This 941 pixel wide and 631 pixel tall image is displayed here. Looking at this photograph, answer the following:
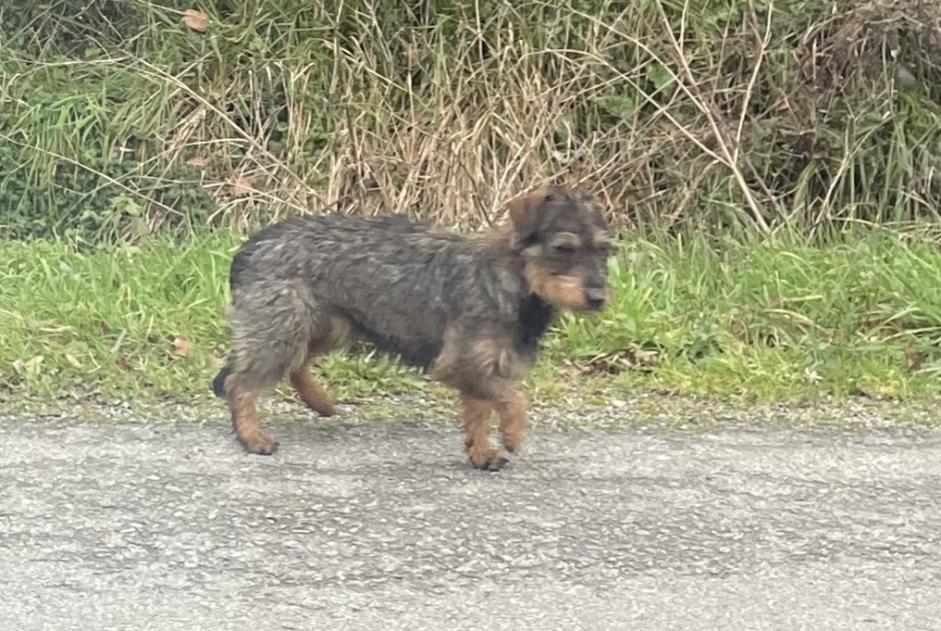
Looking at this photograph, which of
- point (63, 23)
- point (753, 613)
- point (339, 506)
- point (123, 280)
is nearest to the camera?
point (753, 613)

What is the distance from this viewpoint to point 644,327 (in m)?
6.87

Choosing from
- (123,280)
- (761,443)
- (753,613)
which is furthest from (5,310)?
(753,613)

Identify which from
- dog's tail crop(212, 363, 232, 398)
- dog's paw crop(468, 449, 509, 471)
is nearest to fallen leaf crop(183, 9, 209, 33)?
dog's tail crop(212, 363, 232, 398)

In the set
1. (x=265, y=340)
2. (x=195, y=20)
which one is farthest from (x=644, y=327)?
(x=195, y=20)

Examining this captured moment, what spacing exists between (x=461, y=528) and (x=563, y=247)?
1.14 metres

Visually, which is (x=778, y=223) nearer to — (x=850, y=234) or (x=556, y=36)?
(x=850, y=234)

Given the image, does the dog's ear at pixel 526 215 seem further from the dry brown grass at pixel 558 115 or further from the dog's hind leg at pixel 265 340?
the dry brown grass at pixel 558 115

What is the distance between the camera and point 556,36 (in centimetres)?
922

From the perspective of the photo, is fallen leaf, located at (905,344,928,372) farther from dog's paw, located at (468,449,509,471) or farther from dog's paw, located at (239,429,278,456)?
dog's paw, located at (239,429,278,456)

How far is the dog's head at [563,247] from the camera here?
5145mm

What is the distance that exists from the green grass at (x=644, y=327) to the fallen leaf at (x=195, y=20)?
2.19 m

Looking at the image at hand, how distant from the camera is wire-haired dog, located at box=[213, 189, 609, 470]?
5.24 metres

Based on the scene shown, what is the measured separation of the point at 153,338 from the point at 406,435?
1.83m

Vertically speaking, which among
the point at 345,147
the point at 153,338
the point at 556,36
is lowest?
the point at 153,338
